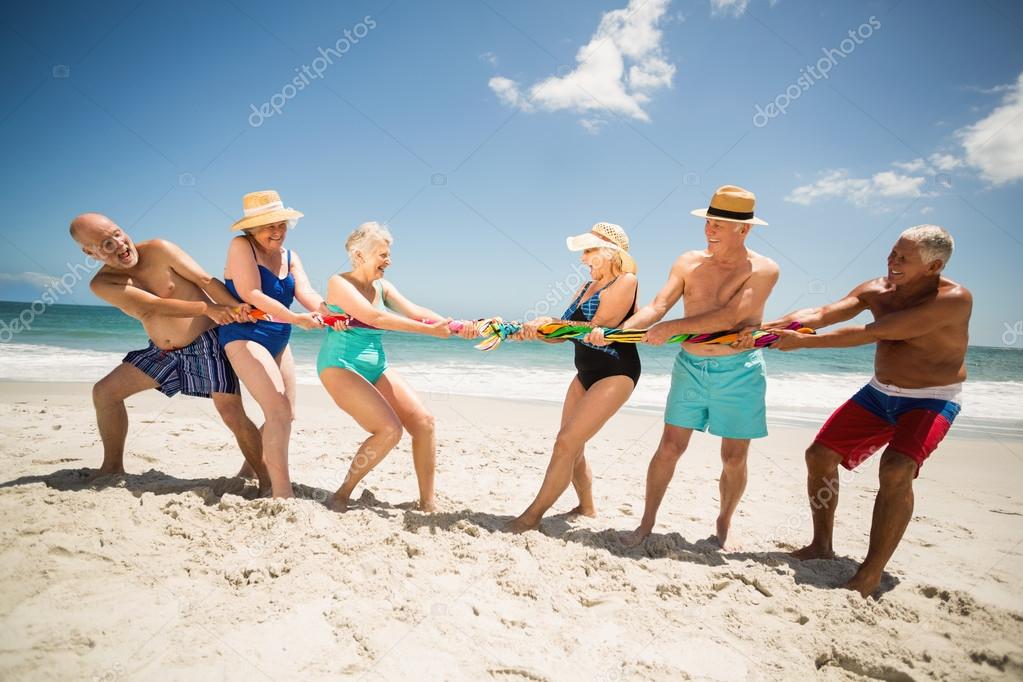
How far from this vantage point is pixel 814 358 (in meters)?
26.7

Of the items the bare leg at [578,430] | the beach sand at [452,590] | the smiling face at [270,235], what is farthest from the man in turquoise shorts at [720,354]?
the smiling face at [270,235]

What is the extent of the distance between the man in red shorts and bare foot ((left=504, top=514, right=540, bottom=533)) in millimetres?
1872

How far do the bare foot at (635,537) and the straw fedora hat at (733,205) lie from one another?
83.8 inches

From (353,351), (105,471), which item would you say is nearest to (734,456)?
(353,351)

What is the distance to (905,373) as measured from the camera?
332cm

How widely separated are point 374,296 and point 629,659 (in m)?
2.78

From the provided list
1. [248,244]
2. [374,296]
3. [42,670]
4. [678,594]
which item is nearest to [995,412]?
[678,594]

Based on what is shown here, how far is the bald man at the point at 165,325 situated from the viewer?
383cm

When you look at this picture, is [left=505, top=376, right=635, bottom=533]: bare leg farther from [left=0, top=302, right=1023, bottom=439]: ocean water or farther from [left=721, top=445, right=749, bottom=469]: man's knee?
[left=0, top=302, right=1023, bottom=439]: ocean water

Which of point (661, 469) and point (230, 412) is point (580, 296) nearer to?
point (661, 469)

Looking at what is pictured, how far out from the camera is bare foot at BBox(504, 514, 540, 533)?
148 inches

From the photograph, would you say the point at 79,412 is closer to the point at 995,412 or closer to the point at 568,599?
the point at 568,599

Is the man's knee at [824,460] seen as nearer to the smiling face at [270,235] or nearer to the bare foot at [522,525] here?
the bare foot at [522,525]

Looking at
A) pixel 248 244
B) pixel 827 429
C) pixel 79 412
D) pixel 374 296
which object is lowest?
pixel 79 412
